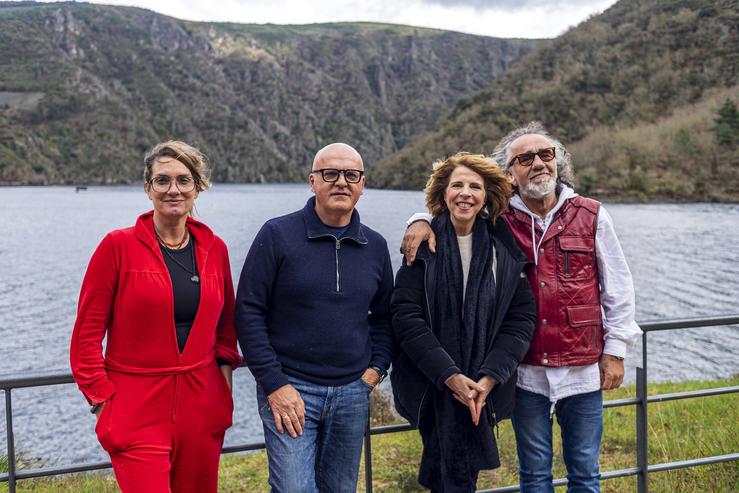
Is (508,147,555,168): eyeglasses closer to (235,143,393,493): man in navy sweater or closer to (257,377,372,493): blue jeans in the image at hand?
(235,143,393,493): man in navy sweater

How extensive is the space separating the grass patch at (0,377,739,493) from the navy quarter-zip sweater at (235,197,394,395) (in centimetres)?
311

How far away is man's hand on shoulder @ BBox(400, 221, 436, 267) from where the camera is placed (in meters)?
2.84

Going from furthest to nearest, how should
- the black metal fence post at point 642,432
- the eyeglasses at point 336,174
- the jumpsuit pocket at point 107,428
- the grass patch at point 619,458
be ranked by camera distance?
the grass patch at point 619,458, the black metal fence post at point 642,432, the eyeglasses at point 336,174, the jumpsuit pocket at point 107,428

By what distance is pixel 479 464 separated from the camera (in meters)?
2.82

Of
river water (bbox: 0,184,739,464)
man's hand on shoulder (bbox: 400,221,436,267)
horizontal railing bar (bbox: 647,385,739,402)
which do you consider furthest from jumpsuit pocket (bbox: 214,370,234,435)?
horizontal railing bar (bbox: 647,385,739,402)

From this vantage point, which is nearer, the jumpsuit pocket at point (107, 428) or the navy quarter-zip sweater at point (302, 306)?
the jumpsuit pocket at point (107, 428)

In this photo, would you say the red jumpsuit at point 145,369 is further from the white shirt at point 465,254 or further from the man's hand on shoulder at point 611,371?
the man's hand on shoulder at point 611,371

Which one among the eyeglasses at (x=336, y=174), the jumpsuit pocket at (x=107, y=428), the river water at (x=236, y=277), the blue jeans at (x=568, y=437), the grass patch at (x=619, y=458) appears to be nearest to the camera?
the jumpsuit pocket at (x=107, y=428)

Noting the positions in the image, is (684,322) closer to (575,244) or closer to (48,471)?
(575,244)

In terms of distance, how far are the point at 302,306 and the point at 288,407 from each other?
1.40ft

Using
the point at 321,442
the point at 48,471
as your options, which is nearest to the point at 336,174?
the point at 321,442

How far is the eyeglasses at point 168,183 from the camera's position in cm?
269

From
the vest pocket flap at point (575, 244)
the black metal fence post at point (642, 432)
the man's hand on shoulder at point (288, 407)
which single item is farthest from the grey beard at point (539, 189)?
the man's hand on shoulder at point (288, 407)

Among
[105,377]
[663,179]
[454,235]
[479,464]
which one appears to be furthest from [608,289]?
[663,179]
